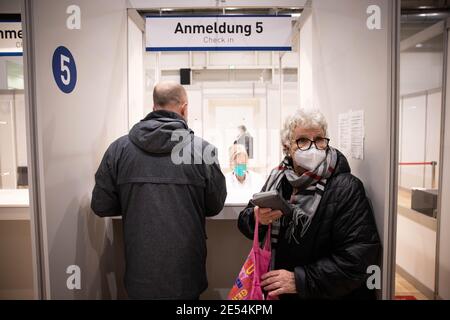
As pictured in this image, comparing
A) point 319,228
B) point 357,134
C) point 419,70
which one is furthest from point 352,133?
point 419,70

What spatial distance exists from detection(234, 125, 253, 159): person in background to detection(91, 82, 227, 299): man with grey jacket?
5.90 ft

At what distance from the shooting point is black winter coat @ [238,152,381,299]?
1.25 m

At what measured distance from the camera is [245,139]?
337 centimetres

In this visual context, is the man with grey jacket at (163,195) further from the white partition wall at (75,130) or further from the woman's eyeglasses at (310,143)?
the woman's eyeglasses at (310,143)

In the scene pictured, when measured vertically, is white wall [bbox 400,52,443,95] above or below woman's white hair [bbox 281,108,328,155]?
above

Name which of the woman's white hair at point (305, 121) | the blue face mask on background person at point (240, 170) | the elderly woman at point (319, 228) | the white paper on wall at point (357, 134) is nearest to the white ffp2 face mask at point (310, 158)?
the elderly woman at point (319, 228)

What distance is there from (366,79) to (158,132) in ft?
3.57

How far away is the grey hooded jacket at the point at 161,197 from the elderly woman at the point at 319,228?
1.18 feet

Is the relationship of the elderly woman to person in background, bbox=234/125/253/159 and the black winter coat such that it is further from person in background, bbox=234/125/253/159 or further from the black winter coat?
person in background, bbox=234/125/253/159

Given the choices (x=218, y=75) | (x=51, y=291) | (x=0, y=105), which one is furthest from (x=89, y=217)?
(x=218, y=75)

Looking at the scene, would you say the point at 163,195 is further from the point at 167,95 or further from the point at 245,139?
the point at 245,139

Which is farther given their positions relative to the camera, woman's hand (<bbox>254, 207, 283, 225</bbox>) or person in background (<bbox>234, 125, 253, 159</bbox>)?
person in background (<bbox>234, 125, 253, 159</bbox>)

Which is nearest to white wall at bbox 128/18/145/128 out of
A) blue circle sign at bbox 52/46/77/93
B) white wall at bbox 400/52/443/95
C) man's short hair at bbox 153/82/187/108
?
blue circle sign at bbox 52/46/77/93
